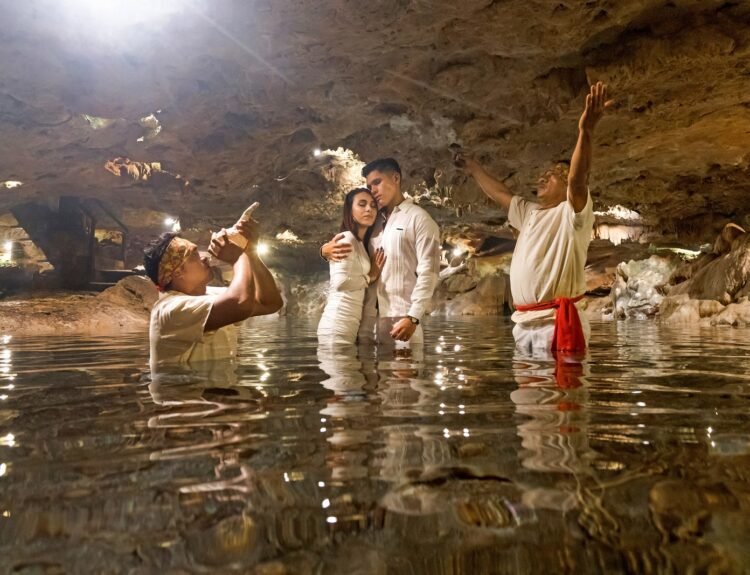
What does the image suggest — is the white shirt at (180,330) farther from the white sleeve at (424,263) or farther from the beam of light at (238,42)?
the beam of light at (238,42)

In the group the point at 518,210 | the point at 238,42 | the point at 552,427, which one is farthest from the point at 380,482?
the point at 238,42

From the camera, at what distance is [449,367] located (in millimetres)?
3049

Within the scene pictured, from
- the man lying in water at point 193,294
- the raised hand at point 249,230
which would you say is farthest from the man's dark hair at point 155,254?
the raised hand at point 249,230

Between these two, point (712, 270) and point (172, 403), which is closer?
point (172, 403)

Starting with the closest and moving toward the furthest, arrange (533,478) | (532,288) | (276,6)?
(533,478) < (532,288) < (276,6)

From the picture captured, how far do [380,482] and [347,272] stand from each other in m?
2.68

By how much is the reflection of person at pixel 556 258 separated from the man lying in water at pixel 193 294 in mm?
1933

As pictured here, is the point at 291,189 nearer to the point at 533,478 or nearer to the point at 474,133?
the point at 474,133

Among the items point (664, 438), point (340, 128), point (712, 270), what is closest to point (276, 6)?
point (340, 128)

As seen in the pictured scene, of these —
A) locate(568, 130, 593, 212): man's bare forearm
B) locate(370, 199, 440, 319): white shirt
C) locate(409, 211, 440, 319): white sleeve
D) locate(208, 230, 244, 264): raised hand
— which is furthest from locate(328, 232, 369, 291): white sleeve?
locate(568, 130, 593, 212): man's bare forearm

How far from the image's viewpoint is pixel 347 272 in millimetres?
3643

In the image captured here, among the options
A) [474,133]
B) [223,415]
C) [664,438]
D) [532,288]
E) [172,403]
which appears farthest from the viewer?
[474,133]

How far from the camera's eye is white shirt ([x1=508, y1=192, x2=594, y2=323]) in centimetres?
350

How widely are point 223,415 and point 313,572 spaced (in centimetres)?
104
